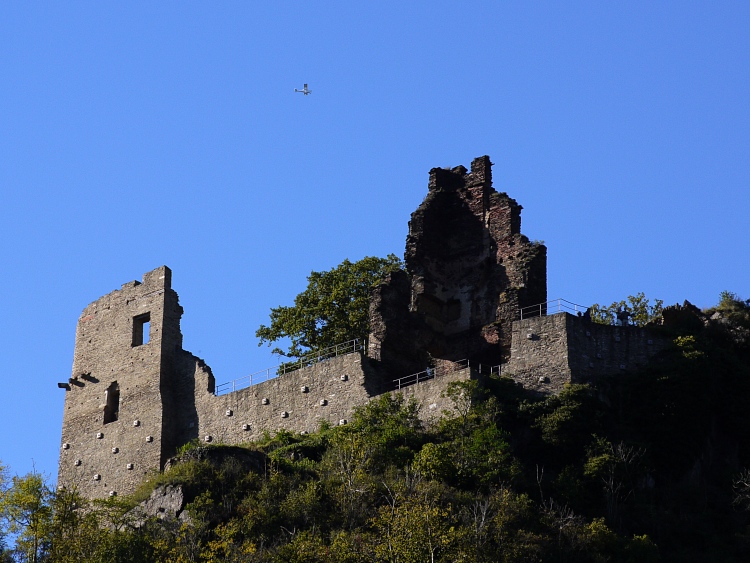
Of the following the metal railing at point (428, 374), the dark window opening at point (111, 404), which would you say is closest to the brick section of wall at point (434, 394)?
the metal railing at point (428, 374)

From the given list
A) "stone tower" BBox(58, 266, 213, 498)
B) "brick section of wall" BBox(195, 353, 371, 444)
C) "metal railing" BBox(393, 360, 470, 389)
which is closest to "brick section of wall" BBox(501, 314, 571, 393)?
"metal railing" BBox(393, 360, 470, 389)

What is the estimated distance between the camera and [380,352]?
1984 inches

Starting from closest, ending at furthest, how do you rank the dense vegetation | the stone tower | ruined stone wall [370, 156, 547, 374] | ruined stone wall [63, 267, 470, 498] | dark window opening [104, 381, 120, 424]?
1. the dense vegetation
2. ruined stone wall [63, 267, 470, 498]
3. ruined stone wall [370, 156, 547, 374]
4. the stone tower
5. dark window opening [104, 381, 120, 424]

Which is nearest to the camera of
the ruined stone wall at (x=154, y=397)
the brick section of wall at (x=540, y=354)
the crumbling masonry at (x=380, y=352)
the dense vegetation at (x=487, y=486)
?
the dense vegetation at (x=487, y=486)

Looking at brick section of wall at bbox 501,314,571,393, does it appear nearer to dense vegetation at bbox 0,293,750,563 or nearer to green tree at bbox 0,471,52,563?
dense vegetation at bbox 0,293,750,563

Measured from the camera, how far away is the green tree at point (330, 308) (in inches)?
2275

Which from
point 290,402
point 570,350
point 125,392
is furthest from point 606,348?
point 125,392

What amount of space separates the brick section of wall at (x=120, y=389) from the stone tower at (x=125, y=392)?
3cm

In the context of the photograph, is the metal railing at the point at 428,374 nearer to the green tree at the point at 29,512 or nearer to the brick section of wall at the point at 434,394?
the brick section of wall at the point at 434,394

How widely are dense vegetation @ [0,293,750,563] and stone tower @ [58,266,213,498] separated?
4.58 m

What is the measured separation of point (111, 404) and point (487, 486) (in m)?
14.6

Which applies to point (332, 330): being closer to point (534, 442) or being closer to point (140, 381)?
point (140, 381)

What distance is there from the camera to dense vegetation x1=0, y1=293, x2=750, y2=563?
41.1 meters

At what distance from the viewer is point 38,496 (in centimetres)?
4281
